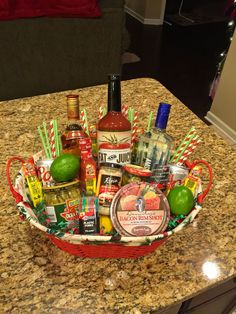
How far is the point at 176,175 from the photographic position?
70 cm

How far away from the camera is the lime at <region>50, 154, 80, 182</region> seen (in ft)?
2.03

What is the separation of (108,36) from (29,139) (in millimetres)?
1465

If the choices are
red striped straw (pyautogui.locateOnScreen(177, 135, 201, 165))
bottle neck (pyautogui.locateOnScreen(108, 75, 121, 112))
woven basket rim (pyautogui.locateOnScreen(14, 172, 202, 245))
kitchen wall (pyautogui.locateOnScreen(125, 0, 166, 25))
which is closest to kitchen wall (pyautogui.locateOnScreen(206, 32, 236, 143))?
red striped straw (pyautogui.locateOnScreen(177, 135, 201, 165))

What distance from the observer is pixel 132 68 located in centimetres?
341

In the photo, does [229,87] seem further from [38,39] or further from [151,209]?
[151,209]

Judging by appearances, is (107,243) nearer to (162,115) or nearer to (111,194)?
(111,194)

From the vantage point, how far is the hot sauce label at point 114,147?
0.67 meters

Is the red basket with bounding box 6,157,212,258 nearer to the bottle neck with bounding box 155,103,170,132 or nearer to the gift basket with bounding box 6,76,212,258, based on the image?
the gift basket with bounding box 6,76,212,258

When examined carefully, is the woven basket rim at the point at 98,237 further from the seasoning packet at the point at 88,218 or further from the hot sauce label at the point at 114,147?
the hot sauce label at the point at 114,147

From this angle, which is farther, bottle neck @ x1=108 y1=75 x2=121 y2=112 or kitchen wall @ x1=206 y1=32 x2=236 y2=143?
kitchen wall @ x1=206 y1=32 x2=236 y2=143

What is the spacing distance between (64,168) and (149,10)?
14.2ft

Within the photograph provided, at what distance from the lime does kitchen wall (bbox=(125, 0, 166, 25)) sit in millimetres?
4281

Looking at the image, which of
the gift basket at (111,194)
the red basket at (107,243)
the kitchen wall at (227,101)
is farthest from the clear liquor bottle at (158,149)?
the kitchen wall at (227,101)

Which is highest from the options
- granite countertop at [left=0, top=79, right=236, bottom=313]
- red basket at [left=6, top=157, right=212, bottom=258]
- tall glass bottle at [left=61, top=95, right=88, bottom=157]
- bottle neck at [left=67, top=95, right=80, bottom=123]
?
bottle neck at [left=67, top=95, right=80, bottom=123]
